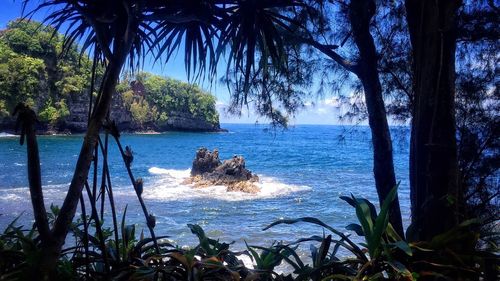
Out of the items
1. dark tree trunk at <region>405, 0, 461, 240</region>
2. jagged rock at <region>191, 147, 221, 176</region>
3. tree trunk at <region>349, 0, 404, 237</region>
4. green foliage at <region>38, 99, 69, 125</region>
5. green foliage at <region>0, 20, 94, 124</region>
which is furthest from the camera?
green foliage at <region>38, 99, 69, 125</region>

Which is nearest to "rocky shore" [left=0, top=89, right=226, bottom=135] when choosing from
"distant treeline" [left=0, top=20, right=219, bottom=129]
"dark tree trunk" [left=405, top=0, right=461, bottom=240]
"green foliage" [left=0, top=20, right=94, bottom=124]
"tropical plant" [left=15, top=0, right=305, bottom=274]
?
"distant treeline" [left=0, top=20, right=219, bottom=129]

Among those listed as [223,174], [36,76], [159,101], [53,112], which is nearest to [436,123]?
[223,174]

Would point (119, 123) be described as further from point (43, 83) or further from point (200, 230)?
point (200, 230)

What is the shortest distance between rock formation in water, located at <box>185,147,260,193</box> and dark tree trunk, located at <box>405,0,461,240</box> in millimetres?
16856

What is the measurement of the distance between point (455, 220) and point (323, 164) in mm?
33907

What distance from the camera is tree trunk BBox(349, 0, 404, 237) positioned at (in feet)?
9.95

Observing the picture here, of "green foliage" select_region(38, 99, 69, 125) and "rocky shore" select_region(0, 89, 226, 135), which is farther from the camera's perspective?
"rocky shore" select_region(0, 89, 226, 135)

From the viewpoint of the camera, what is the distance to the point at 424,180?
1.96 m

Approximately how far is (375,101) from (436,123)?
1135mm

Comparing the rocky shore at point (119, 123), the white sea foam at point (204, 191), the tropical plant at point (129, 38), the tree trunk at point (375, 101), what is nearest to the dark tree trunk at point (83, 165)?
the tropical plant at point (129, 38)

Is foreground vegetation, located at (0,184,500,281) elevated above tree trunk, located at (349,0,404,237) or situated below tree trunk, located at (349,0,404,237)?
below

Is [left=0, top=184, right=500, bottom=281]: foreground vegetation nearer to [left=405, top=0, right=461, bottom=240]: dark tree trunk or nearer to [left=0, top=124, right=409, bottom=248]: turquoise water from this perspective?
[left=405, top=0, right=461, bottom=240]: dark tree trunk

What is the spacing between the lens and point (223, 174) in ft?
65.5

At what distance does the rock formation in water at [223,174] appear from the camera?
19.4 metres
